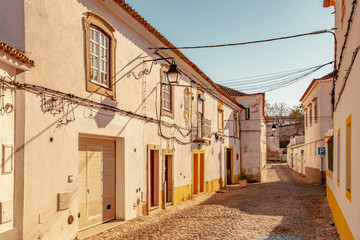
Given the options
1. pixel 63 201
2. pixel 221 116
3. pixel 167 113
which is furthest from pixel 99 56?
pixel 221 116

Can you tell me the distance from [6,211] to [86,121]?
276cm

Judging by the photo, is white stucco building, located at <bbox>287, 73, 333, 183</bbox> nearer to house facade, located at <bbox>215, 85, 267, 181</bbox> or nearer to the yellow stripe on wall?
house facade, located at <bbox>215, 85, 267, 181</bbox>

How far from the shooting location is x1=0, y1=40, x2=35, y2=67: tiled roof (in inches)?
200

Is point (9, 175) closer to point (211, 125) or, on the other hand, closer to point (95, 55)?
point (95, 55)

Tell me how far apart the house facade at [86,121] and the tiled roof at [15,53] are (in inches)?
5.8

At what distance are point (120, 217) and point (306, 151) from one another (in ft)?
70.4

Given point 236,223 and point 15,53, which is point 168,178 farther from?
point 15,53

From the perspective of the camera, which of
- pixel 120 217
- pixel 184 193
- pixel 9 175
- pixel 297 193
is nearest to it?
pixel 9 175

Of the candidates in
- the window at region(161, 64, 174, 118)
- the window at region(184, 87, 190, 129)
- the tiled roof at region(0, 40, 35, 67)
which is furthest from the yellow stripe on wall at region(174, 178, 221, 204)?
the tiled roof at region(0, 40, 35, 67)

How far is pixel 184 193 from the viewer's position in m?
14.3

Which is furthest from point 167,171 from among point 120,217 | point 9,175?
point 9,175

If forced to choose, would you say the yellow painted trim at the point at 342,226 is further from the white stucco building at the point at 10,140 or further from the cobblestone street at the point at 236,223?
the white stucco building at the point at 10,140

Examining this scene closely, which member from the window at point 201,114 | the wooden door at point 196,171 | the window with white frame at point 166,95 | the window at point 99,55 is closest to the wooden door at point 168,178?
the window with white frame at point 166,95

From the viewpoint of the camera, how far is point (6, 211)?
538cm
